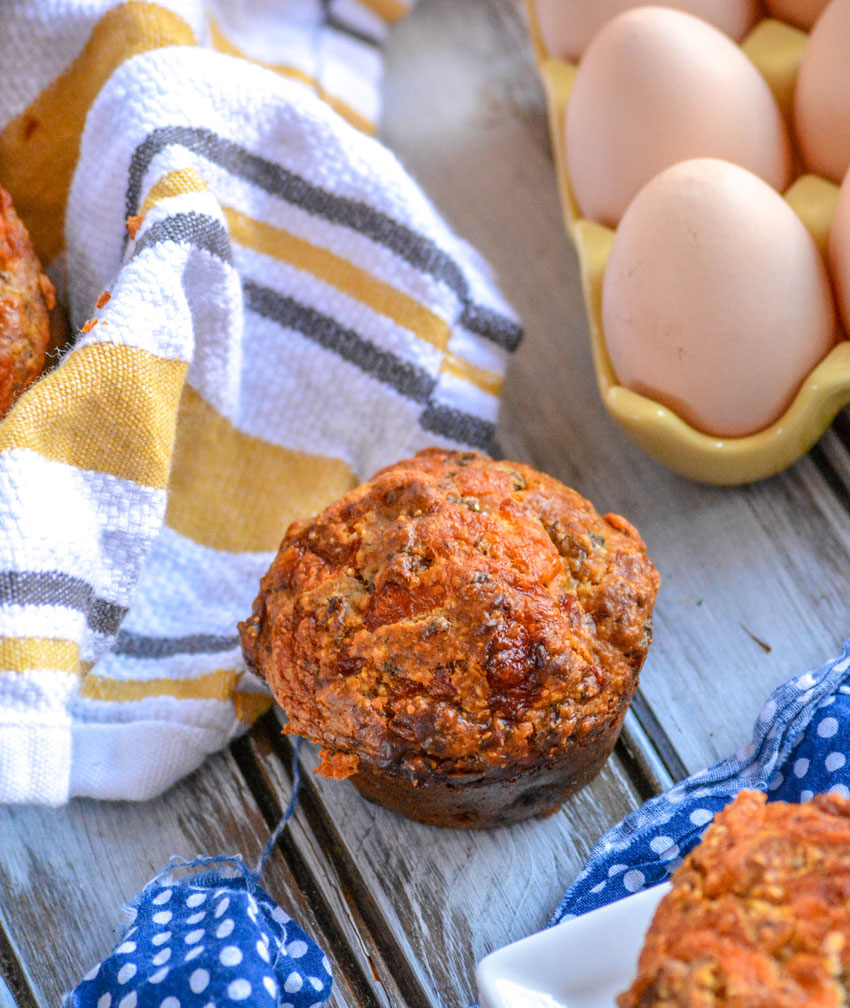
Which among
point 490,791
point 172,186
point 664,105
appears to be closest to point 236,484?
point 172,186

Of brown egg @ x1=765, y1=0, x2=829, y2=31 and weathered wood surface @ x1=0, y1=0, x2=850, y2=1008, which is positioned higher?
brown egg @ x1=765, y1=0, x2=829, y2=31

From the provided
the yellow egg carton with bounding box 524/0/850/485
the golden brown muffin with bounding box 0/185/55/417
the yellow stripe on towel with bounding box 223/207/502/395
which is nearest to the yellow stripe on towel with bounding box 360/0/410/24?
the yellow egg carton with bounding box 524/0/850/485

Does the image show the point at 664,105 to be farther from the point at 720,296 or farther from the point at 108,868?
the point at 108,868

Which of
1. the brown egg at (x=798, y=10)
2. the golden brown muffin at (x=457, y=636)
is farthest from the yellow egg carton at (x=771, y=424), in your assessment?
the golden brown muffin at (x=457, y=636)

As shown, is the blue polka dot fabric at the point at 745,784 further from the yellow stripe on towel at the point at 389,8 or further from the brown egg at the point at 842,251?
the yellow stripe on towel at the point at 389,8

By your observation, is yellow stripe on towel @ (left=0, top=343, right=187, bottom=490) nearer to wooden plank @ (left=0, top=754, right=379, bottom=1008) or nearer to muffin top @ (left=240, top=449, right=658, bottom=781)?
muffin top @ (left=240, top=449, right=658, bottom=781)

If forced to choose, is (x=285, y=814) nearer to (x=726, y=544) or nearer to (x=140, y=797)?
(x=140, y=797)
